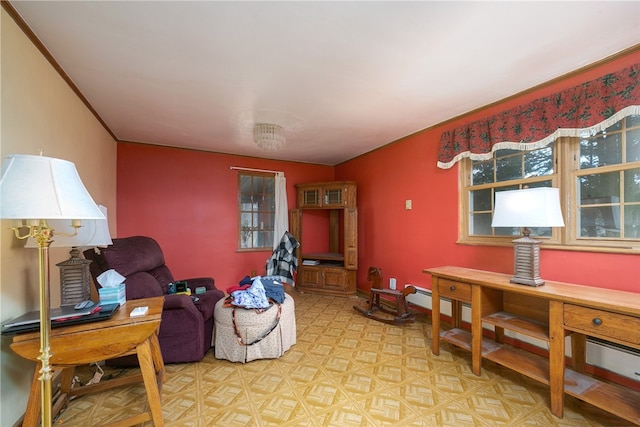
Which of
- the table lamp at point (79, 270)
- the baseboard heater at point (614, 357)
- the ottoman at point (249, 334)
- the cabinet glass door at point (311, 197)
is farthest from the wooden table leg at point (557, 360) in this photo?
the cabinet glass door at point (311, 197)

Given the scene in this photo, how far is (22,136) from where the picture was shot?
152 centimetres

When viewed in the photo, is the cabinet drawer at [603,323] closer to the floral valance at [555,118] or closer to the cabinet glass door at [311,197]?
the floral valance at [555,118]

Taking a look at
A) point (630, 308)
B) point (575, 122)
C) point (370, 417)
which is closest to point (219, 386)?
point (370, 417)

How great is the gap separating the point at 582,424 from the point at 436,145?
262cm

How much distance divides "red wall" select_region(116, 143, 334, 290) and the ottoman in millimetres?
2089

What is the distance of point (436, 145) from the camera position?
318cm

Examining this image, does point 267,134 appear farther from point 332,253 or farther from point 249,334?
point 332,253

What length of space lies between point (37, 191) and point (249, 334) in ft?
5.75

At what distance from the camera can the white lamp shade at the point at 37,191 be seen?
100 centimetres

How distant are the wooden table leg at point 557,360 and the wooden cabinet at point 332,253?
2.69 metres

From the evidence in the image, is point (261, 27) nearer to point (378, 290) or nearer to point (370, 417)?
point (370, 417)

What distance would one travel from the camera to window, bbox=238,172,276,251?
4.59m

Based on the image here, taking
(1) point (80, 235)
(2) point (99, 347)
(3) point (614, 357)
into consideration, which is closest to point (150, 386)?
(2) point (99, 347)

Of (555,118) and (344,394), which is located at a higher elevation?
(555,118)
